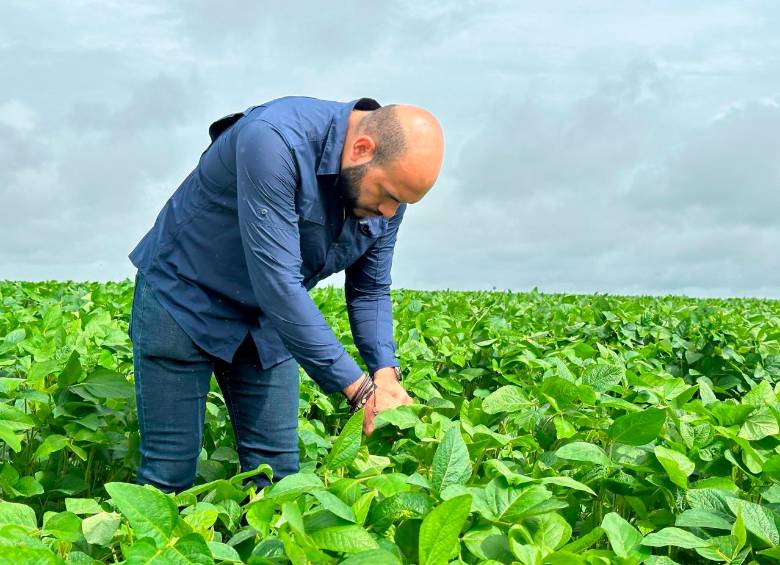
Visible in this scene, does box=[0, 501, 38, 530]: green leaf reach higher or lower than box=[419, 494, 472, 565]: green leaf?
lower

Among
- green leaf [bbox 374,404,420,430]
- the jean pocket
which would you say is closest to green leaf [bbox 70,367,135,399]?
the jean pocket

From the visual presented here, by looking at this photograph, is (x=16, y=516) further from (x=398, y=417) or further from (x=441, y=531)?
(x=398, y=417)

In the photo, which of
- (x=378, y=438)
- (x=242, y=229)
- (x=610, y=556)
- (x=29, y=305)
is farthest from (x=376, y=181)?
(x=29, y=305)

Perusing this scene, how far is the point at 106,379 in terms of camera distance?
3588 mm

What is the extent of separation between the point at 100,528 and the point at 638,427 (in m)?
1.44

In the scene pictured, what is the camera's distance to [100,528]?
2.10 m

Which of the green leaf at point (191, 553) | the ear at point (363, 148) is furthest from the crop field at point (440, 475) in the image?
the ear at point (363, 148)

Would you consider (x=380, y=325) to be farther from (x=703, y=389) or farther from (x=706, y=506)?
(x=706, y=506)

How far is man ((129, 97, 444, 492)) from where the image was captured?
3.08m

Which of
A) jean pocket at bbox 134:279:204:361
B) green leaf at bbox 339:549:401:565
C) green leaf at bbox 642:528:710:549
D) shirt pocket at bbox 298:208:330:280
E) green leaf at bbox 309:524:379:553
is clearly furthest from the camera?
jean pocket at bbox 134:279:204:361

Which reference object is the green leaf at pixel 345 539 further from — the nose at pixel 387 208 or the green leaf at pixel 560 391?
the nose at pixel 387 208

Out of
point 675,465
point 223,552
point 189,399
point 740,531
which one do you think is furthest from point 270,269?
point 740,531

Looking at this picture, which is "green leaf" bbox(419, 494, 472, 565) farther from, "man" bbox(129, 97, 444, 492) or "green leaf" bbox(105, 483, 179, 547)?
"man" bbox(129, 97, 444, 492)

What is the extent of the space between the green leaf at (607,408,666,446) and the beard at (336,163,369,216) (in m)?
1.29
